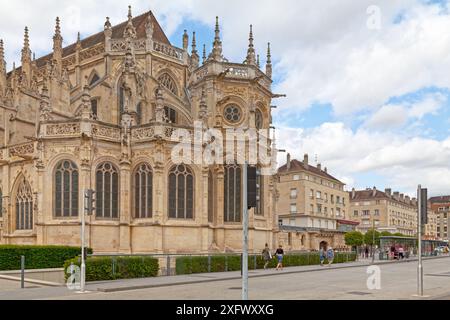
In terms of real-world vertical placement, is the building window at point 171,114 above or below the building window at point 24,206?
above

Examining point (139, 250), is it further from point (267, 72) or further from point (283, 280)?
point (267, 72)

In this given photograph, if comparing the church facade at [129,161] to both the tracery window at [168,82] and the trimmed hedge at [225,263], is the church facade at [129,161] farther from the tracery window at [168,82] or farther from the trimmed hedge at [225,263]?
the trimmed hedge at [225,263]

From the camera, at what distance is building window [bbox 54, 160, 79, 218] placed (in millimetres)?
27844

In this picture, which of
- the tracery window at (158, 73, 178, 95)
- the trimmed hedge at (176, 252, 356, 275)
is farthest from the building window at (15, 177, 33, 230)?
the tracery window at (158, 73, 178, 95)

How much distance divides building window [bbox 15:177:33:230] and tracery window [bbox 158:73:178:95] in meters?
13.0

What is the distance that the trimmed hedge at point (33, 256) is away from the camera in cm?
2333

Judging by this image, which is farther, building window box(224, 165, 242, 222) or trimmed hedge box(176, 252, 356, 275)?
building window box(224, 165, 242, 222)

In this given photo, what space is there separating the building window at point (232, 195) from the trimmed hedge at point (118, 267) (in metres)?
11.5

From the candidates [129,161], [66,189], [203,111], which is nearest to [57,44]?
[203,111]

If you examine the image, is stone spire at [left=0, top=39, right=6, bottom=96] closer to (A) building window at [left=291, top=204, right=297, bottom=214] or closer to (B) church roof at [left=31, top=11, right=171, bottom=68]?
(B) church roof at [left=31, top=11, right=171, bottom=68]

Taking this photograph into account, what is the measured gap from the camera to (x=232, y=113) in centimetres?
3503

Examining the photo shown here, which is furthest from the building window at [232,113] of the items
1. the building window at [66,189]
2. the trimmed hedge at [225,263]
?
the building window at [66,189]
